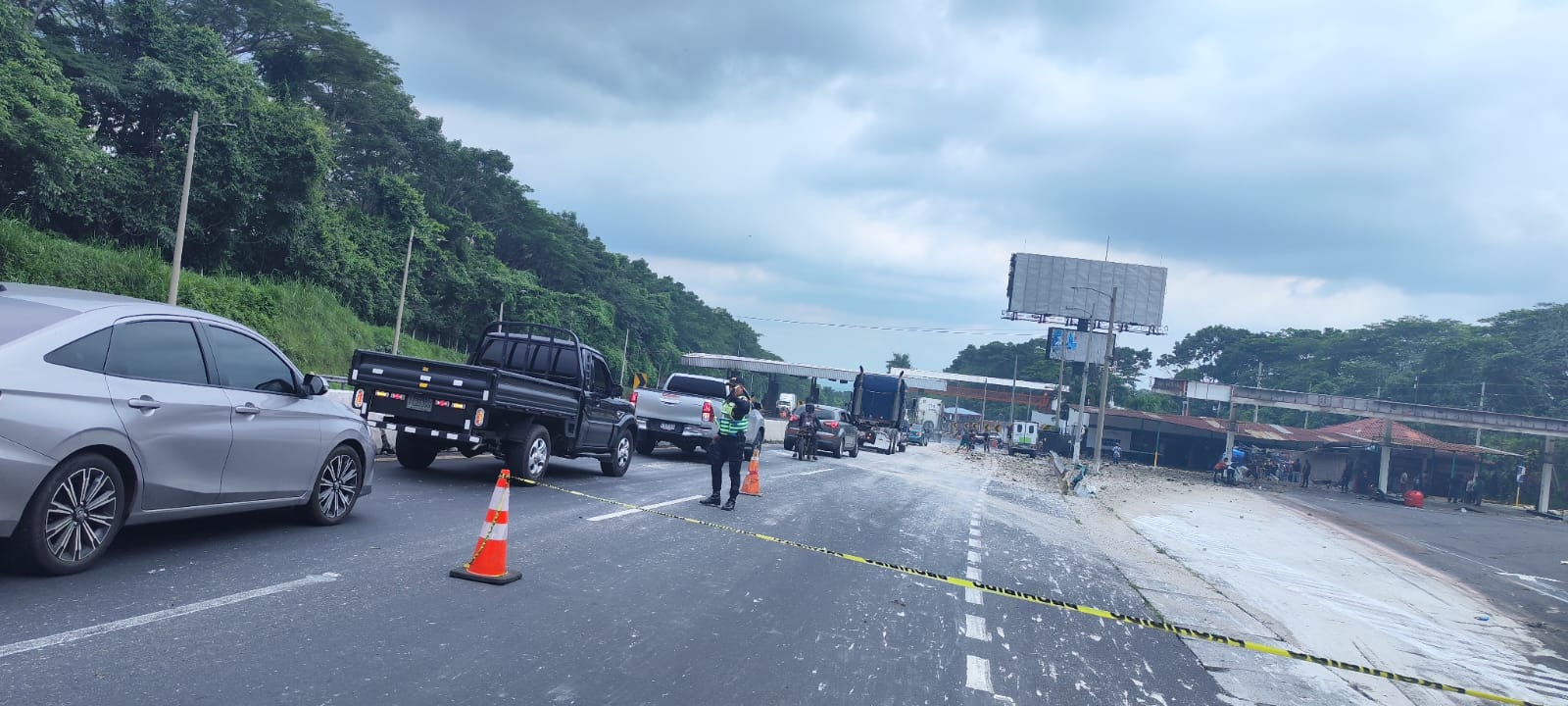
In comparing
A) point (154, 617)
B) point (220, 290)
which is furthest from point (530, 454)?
point (220, 290)

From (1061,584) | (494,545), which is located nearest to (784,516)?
(1061,584)

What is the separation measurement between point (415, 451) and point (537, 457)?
1662 mm

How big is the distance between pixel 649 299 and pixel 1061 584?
240 feet

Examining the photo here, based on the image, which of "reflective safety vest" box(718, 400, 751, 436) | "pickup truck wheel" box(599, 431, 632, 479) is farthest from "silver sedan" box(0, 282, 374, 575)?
"pickup truck wheel" box(599, 431, 632, 479)

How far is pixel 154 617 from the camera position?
5.24m

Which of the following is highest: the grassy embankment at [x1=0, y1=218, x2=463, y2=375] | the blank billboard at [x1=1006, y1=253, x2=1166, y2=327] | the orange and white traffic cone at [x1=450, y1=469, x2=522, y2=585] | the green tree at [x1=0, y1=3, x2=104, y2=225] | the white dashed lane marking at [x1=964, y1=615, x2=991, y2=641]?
the blank billboard at [x1=1006, y1=253, x2=1166, y2=327]

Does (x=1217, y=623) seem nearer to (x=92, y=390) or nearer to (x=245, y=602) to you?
(x=245, y=602)

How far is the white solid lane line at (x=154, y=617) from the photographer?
4.56 meters

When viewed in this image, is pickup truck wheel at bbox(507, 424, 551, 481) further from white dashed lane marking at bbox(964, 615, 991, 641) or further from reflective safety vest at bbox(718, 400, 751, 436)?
white dashed lane marking at bbox(964, 615, 991, 641)

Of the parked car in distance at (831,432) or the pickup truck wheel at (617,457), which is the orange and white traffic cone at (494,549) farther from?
the parked car in distance at (831,432)

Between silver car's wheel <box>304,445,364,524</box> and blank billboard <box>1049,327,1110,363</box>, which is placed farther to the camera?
blank billboard <box>1049,327,1110,363</box>

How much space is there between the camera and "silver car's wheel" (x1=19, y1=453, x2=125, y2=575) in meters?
5.43

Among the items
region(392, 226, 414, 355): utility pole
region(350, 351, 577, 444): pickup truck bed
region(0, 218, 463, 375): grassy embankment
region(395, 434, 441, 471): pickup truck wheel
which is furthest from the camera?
region(392, 226, 414, 355): utility pole

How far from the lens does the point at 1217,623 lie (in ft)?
29.3
